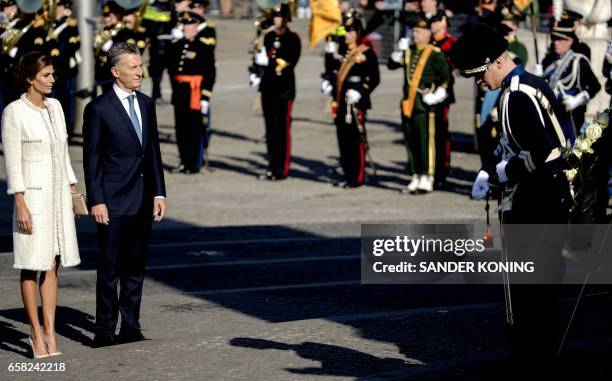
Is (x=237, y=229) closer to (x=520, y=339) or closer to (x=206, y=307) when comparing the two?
(x=206, y=307)

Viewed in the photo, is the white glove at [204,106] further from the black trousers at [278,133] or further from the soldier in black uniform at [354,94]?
the soldier in black uniform at [354,94]

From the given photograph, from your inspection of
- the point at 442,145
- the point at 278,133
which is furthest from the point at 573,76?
the point at 278,133

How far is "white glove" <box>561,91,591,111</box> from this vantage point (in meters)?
14.2

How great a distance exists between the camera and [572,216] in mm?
10164

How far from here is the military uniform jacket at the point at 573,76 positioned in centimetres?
1427

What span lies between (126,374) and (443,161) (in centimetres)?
892

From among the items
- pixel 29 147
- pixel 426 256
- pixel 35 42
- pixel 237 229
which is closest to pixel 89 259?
pixel 237 229

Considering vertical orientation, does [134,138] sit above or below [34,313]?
above

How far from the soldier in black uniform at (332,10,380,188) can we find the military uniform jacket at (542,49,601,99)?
266 centimetres

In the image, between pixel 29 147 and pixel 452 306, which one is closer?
pixel 29 147

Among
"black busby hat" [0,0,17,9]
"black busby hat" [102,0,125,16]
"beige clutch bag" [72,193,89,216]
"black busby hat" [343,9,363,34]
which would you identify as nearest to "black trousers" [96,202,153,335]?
"beige clutch bag" [72,193,89,216]

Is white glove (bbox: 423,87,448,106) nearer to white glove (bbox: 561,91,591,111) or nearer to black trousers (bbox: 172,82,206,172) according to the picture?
white glove (bbox: 561,91,591,111)

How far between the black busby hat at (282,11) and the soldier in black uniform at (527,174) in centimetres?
965

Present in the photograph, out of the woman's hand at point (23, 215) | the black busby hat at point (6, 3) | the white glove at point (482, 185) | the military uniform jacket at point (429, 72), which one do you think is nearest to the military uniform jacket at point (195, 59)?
the military uniform jacket at point (429, 72)
